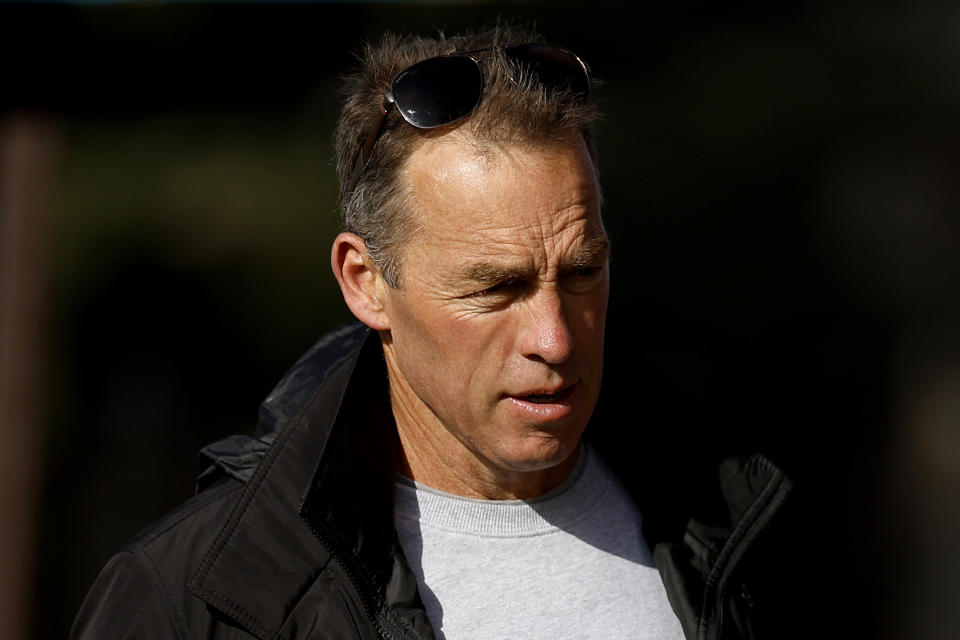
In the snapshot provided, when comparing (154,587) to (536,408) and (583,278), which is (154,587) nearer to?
(536,408)

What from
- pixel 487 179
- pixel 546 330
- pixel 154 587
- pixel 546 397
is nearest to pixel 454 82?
pixel 487 179

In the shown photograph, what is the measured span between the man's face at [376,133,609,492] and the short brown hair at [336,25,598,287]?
0.09 ft

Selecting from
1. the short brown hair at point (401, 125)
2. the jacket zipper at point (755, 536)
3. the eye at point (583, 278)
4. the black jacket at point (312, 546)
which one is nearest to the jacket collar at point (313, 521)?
the black jacket at point (312, 546)

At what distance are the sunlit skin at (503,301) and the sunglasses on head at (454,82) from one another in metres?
0.05

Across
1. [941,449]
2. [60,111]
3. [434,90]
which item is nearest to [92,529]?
[60,111]

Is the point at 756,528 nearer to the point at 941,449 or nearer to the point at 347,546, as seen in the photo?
the point at 347,546

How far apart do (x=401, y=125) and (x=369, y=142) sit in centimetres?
8

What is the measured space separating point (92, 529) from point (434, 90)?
2.65 m

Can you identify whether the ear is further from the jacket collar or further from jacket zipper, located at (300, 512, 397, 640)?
jacket zipper, located at (300, 512, 397, 640)

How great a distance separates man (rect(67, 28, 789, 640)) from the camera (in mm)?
1534

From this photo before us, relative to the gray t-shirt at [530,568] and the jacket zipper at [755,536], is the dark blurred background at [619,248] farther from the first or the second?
the gray t-shirt at [530,568]

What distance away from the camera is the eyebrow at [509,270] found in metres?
1.61

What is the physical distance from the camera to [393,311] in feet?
5.68

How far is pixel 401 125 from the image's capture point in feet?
5.63
